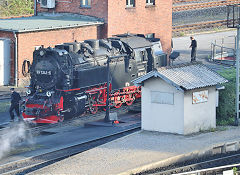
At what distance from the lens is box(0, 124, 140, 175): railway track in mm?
18625

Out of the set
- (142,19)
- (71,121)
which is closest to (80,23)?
(142,19)

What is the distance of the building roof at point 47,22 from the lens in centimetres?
3400

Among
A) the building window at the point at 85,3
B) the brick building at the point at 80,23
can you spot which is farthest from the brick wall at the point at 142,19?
the building window at the point at 85,3

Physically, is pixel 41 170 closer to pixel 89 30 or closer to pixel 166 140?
pixel 166 140

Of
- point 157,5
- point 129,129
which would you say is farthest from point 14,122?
point 157,5

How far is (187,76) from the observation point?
2277cm

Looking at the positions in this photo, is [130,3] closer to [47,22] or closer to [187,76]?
[47,22]

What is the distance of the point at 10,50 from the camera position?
3394cm

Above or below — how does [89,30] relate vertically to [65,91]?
above

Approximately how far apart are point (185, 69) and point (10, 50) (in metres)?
13.8

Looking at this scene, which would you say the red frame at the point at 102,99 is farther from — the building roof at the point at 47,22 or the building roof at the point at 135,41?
the building roof at the point at 47,22

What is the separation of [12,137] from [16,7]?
3258 cm

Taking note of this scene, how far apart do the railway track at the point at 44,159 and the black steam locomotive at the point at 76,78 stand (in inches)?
142

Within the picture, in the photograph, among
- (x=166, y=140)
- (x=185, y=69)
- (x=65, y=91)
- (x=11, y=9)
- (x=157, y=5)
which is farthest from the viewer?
(x=11, y=9)
